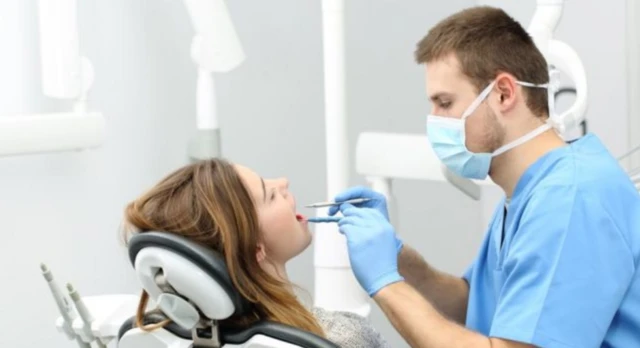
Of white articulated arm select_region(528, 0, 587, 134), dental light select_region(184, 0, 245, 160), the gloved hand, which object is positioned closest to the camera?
the gloved hand

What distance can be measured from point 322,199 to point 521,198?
52.2 inches

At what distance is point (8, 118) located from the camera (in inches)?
87.7

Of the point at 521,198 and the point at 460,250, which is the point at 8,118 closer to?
the point at 521,198

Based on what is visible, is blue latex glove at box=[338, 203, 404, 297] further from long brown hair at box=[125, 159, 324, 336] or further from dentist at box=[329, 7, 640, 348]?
long brown hair at box=[125, 159, 324, 336]

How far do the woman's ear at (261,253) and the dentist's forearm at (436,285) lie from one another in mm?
363

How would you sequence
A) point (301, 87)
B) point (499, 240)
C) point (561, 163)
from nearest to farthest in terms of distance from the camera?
point (561, 163) < point (499, 240) < point (301, 87)

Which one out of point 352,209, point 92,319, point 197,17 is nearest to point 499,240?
point 352,209

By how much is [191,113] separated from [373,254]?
1129mm

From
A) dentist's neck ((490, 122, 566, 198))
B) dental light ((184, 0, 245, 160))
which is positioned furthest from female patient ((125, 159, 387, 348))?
dental light ((184, 0, 245, 160))

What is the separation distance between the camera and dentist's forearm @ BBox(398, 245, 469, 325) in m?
1.97

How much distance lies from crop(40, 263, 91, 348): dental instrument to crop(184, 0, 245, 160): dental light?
73 cm

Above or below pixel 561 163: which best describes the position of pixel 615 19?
above

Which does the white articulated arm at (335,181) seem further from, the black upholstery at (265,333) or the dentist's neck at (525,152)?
the black upholstery at (265,333)

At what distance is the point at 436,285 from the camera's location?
6.52ft
